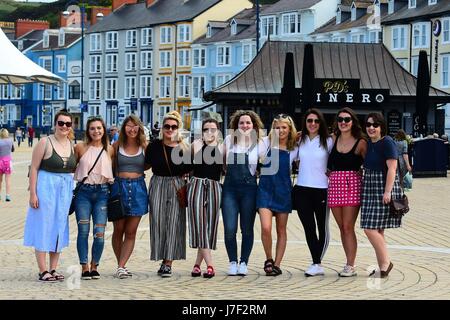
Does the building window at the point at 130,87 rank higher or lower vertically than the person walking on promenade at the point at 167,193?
higher

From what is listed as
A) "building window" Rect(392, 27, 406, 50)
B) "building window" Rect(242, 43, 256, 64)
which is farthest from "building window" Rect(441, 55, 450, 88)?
"building window" Rect(242, 43, 256, 64)

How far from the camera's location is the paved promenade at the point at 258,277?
31.8 ft

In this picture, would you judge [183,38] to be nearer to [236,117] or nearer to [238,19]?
[238,19]

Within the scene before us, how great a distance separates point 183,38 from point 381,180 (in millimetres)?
89021

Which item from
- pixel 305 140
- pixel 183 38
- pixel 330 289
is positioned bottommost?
pixel 330 289

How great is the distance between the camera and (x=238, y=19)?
92312 mm

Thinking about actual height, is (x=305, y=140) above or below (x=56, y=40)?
below

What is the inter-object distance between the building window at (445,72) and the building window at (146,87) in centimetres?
4021

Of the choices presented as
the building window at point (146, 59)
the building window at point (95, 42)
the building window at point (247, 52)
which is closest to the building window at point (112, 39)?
the building window at point (95, 42)

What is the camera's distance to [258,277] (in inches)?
432

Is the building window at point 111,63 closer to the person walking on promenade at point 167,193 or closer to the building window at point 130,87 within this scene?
the building window at point 130,87

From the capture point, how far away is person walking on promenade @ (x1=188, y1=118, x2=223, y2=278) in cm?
1102
